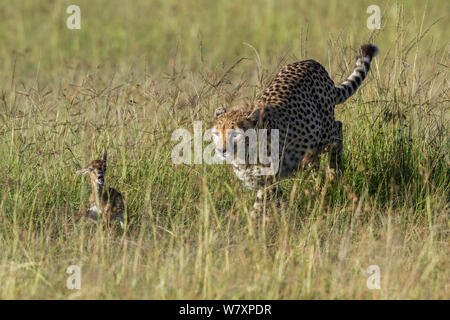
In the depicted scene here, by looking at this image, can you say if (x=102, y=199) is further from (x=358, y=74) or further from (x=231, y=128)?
(x=358, y=74)

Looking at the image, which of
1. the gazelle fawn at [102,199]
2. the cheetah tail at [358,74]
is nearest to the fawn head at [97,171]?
the gazelle fawn at [102,199]

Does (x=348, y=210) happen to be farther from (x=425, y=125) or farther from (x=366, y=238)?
(x=425, y=125)

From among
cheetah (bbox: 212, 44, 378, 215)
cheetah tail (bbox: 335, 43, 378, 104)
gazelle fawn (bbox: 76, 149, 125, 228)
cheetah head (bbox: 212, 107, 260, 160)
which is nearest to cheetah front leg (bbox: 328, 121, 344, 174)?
cheetah (bbox: 212, 44, 378, 215)

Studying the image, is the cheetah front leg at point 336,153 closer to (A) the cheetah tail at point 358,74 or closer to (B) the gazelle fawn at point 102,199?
(A) the cheetah tail at point 358,74

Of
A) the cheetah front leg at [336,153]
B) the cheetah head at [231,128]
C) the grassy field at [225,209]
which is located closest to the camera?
the grassy field at [225,209]

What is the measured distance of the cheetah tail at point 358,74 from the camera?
6.18 m

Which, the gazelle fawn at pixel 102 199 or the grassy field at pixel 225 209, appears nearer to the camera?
the grassy field at pixel 225 209

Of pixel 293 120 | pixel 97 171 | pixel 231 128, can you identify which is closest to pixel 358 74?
pixel 293 120

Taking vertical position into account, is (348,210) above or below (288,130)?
below

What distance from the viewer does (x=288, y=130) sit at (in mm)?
5633

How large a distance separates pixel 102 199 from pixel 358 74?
7.50 feet
